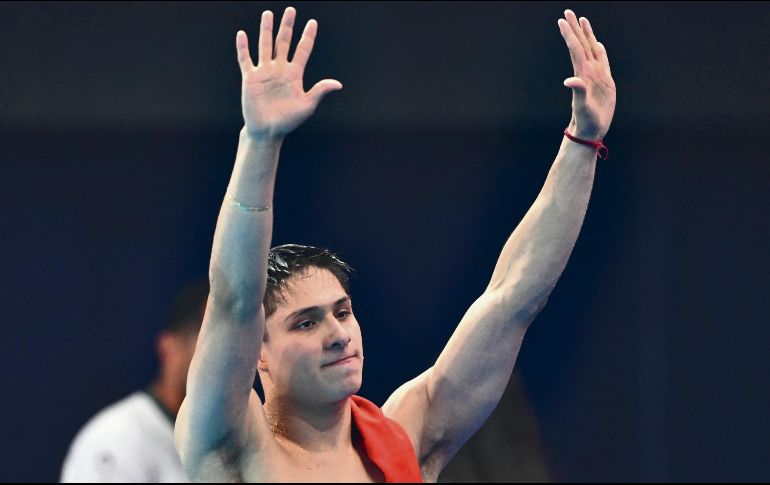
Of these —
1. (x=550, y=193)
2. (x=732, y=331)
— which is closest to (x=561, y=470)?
(x=732, y=331)

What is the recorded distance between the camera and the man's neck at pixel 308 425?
1921 millimetres

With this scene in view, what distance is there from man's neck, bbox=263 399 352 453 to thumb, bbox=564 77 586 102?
0.63m

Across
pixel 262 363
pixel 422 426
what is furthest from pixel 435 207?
pixel 262 363

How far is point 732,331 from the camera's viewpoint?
3793mm

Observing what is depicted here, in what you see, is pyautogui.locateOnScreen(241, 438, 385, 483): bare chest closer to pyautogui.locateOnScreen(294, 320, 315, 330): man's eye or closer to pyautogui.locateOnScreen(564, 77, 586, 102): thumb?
pyautogui.locateOnScreen(294, 320, 315, 330): man's eye

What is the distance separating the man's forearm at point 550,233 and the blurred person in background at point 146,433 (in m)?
0.58

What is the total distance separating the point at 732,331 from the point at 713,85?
821 mm

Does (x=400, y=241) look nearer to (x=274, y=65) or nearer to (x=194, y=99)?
(x=194, y=99)

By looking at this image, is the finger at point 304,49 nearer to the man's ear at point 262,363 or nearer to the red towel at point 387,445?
→ the man's ear at point 262,363

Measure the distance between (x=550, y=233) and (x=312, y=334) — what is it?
439mm

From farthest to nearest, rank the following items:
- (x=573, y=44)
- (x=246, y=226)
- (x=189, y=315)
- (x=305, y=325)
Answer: (x=189, y=315)
(x=573, y=44)
(x=305, y=325)
(x=246, y=226)

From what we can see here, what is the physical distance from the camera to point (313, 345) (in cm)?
188

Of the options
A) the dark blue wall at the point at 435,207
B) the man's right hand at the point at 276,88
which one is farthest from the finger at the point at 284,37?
the dark blue wall at the point at 435,207

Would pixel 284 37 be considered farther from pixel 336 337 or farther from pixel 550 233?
pixel 550 233
